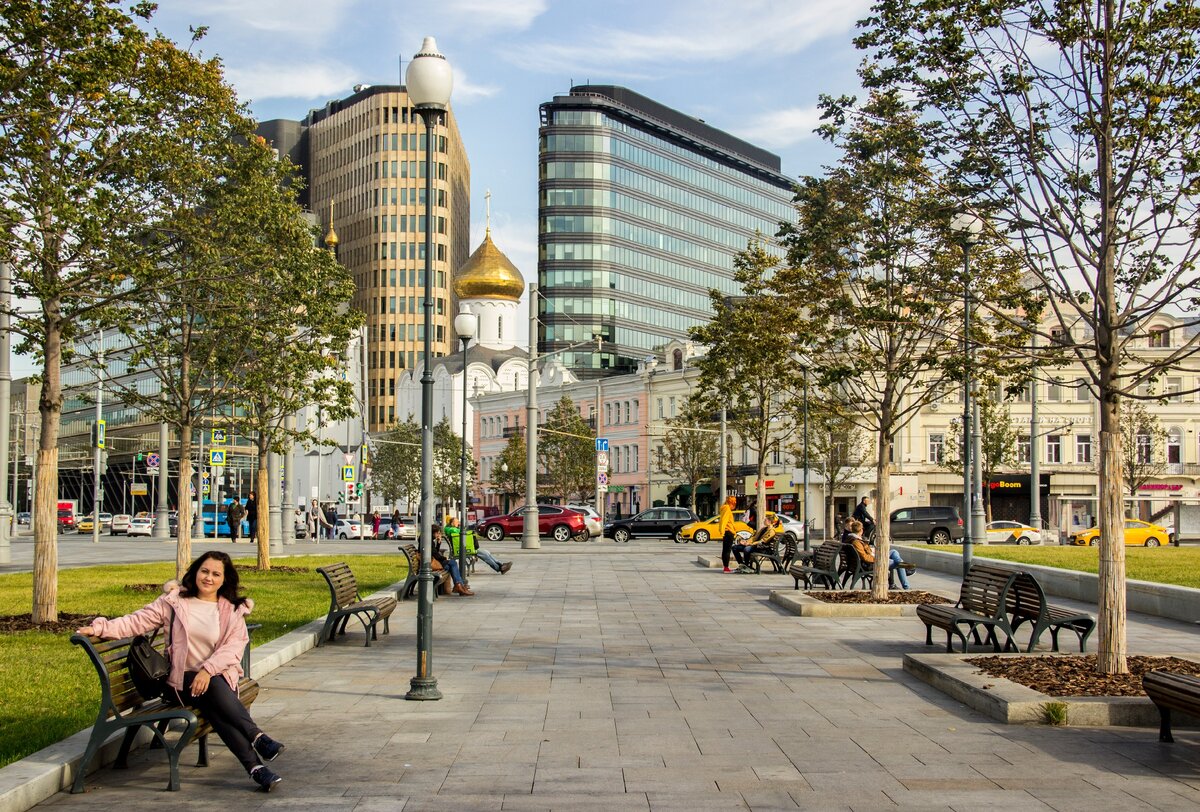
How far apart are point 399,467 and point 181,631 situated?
267 feet

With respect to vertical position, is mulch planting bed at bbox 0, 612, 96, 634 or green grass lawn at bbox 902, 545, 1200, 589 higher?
mulch planting bed at bbox 0, 612, 96, 634

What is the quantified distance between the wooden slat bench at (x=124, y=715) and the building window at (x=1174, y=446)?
224 ft

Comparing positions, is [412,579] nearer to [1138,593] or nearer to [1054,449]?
[1138,593]

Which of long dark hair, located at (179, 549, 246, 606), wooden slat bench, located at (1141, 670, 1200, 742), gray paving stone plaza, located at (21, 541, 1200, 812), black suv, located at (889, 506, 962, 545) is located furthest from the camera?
black suv, located at (889, 506, 962, 545)

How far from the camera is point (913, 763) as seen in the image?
8320mm

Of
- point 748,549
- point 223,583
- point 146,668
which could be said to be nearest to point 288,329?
point 748,549

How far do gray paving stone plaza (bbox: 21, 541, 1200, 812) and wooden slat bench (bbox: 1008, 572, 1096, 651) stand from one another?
148 centimetres

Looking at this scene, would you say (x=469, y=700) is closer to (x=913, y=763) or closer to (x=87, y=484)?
(x=913, y=763)

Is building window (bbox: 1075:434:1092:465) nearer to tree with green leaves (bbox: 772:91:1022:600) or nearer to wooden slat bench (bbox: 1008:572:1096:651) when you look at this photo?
tree with green leaves (bbox: 772:91:1022:600)

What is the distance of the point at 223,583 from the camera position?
8.27 meters

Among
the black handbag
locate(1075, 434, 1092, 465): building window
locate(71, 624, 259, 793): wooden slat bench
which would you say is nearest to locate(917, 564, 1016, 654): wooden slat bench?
locate(71, 624, 259, 793): wooden slat bench

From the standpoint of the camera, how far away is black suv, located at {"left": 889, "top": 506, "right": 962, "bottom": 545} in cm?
5472

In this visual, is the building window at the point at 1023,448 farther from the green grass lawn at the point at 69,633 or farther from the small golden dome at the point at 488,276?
the small golden dome at the point at 488,276

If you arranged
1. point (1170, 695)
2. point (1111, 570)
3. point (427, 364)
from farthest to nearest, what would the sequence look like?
point (427, 364) → point (1111, 570) → point (1170, 695)
